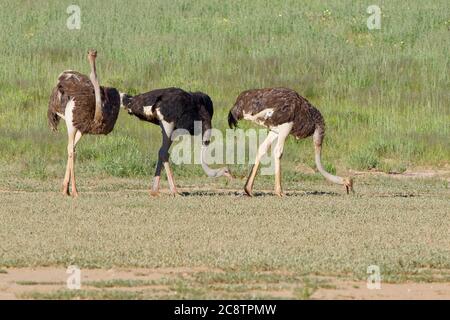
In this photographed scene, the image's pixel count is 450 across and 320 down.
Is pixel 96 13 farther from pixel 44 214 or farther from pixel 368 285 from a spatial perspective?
pixel 368 285

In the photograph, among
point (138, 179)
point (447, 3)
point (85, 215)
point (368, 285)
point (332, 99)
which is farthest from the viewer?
point (447, 3)

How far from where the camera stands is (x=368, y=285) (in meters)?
9.10

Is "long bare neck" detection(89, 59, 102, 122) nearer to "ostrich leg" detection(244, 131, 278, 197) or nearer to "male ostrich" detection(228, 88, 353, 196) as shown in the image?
"male ostrich" detection(228, 88, 353, 196)

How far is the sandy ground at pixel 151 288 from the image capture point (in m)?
8.73

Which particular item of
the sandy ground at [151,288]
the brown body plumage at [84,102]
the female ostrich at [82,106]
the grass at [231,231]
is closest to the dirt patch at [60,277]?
the sandy ground at [151,288]

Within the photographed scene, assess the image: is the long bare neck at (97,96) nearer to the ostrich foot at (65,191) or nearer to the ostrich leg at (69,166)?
the ostrich leg at (69,166)

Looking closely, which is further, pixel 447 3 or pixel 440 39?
pixel 447 3

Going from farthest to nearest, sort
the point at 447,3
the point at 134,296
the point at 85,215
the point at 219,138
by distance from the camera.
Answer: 1. the point at 447,3
2. the point at 219,138
3. the point at 85,215
4. the point at 134,296

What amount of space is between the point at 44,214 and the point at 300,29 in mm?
12819

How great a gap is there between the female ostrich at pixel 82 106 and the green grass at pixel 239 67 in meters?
2.42

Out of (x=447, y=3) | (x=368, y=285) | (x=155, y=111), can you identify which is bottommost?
(x=368, y=285)

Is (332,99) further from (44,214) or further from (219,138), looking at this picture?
(44,214)

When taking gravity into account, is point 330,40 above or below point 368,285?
above

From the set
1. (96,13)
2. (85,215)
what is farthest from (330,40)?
(85,215)
